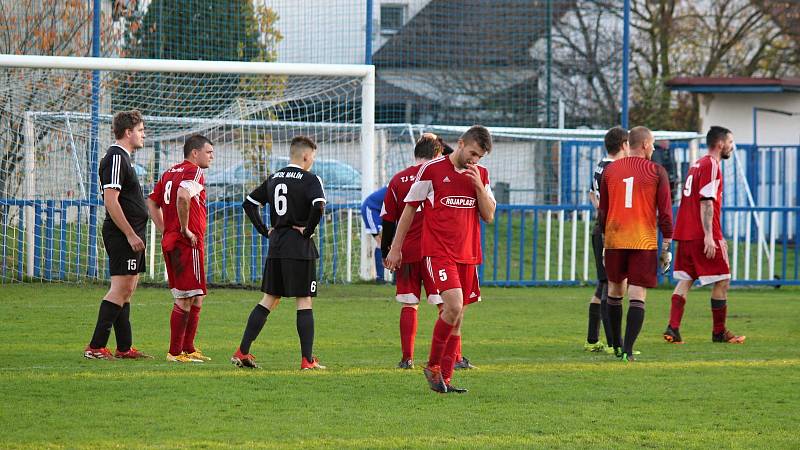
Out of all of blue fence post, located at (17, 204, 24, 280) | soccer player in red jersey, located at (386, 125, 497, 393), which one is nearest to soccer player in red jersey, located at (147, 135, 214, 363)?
soccer player in red jersey, located at (386, 125, 497, 393)

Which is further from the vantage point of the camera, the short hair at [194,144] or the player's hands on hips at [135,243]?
the short hair at [194,144]

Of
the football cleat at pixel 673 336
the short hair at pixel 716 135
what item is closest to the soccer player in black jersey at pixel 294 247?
the football cleat at pixel 673 336

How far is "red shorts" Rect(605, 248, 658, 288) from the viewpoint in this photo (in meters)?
9.27

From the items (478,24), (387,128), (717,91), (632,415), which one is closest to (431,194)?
(632,415)

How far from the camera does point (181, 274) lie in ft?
30.0

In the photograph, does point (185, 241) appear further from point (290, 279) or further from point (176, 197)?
point (290, 279)

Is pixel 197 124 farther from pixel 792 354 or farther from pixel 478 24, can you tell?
pixel 792 354

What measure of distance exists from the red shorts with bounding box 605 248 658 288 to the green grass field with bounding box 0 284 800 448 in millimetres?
655

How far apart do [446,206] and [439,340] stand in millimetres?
868

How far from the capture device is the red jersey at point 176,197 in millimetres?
9188

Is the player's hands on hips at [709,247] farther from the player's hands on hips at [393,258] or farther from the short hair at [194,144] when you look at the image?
the short hair at [194,144]

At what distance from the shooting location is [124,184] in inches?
361

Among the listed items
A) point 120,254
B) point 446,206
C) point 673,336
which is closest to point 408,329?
point 446,206

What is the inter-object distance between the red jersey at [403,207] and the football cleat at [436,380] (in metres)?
1.38
